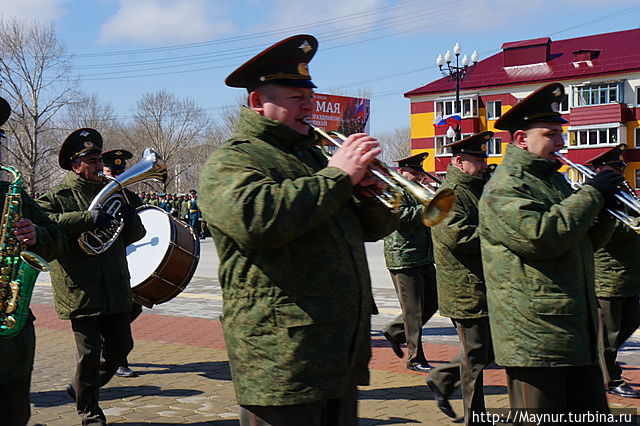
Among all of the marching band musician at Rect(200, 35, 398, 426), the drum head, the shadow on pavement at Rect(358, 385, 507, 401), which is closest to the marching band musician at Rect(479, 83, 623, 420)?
the marching band musician at Rect(200, 35, 398, 426)

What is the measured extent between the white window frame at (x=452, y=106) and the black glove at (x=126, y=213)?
50.7m

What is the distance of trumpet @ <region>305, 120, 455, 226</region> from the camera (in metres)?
3.41

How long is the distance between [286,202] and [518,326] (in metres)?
1.95

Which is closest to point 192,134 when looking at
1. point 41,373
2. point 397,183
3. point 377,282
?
point 377,282

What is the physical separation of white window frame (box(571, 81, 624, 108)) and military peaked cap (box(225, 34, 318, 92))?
51069 millimetres

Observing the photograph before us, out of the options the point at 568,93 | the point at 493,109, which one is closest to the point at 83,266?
the point at 568,93

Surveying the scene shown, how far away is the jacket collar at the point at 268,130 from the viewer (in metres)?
3.52

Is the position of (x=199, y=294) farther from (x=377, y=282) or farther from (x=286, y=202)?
(x=286, y=202)

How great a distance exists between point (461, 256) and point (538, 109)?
1967mm

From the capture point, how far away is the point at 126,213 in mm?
6699

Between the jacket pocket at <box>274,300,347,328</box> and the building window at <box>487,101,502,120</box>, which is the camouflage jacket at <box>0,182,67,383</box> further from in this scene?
the building window at <box>487,101,502,120</box>

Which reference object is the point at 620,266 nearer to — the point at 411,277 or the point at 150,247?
the point at 411,277

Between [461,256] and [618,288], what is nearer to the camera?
[461,256]

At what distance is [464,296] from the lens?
626 centimetres
